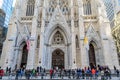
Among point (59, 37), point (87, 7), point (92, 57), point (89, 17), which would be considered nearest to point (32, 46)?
point (59, 37)

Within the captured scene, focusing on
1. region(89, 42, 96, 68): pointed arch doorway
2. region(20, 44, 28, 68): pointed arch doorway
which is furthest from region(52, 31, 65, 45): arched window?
region(20, 44, 28, 68): pointed arch doorway

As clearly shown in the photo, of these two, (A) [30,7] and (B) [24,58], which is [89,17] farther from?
(B) [24,58]

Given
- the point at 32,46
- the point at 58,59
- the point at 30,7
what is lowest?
the point at 58,59

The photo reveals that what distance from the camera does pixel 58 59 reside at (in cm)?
2895

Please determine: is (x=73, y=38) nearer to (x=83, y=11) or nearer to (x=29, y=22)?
(x=83, y=11)

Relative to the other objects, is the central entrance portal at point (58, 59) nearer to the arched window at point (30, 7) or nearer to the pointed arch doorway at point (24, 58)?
the pointed arch doorway at point (24, 58)

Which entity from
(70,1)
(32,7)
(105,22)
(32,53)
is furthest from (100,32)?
(32,7)

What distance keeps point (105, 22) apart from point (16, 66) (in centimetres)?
2151

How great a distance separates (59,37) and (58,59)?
17.2 feet

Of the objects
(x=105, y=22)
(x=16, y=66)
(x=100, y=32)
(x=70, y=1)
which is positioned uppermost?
(x=70, y=1)

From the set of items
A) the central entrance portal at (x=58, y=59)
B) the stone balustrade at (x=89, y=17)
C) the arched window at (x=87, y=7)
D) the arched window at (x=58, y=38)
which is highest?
the arched window at (x=87, y=7)

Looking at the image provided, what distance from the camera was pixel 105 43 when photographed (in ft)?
85.9

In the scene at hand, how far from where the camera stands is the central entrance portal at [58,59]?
93.3 feet

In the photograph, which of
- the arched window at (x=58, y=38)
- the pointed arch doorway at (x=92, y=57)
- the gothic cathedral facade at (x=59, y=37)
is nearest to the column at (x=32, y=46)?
the gothic cathedral facade at (x=59, y=37)
